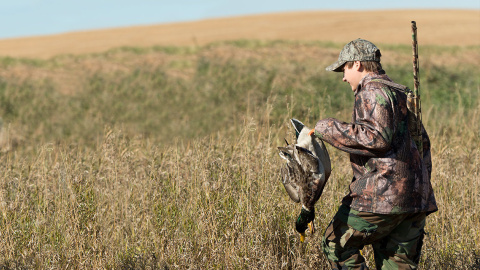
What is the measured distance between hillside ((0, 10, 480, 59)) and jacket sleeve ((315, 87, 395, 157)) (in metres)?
29.2

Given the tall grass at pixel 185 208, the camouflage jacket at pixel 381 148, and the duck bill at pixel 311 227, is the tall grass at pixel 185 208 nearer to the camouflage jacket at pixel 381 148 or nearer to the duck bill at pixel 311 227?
the duck bill at pixel 311 227

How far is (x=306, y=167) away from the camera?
3.96 m

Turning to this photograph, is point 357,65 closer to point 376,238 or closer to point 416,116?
point 416,116

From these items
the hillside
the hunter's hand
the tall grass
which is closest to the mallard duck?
the hunter's hand

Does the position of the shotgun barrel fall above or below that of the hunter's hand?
above

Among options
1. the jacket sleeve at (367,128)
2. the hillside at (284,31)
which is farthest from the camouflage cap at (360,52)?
the hillside at (284,31)

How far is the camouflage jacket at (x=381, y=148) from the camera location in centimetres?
367

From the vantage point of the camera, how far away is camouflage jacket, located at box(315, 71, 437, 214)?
367 cm

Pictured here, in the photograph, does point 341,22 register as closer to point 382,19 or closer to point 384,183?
point 382,19

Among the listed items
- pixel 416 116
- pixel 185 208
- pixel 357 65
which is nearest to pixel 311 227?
pixel 416 116

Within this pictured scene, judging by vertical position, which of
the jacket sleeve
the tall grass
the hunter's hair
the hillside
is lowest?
the hillside

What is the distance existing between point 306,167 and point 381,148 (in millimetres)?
516

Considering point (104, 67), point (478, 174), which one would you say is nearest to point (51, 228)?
point (478, 174)

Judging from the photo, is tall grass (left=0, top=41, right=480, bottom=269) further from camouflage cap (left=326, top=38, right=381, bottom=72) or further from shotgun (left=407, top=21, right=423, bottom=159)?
camouflage cap (left=326, top=38, right=381, bottom=72)
